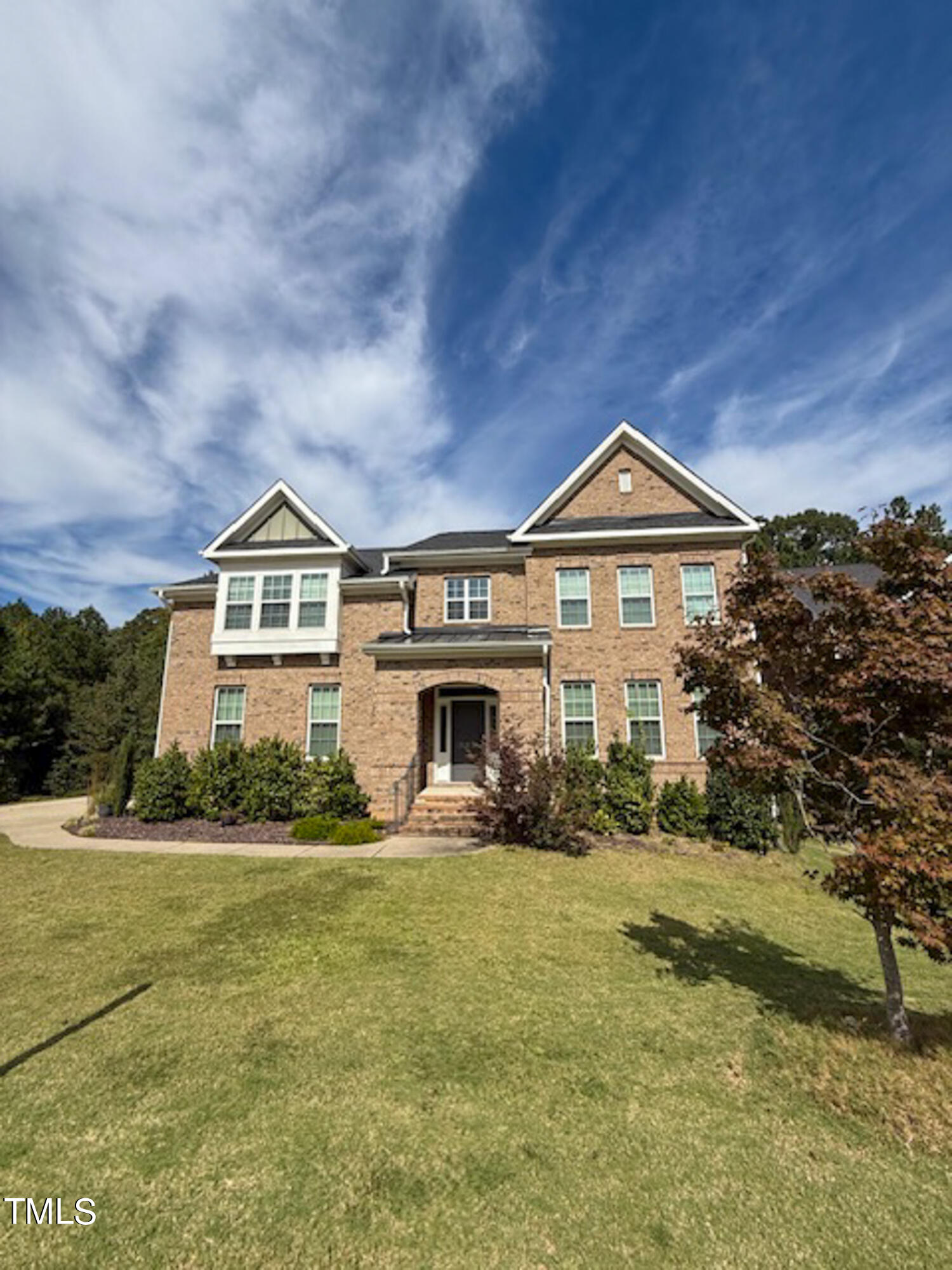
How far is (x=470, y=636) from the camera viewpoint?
16.3 metres

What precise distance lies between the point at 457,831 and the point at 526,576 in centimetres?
789

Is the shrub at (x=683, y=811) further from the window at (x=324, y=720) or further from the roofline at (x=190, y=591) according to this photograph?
the roofline at (x=190, y=591)

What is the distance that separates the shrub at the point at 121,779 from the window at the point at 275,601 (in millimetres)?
5328

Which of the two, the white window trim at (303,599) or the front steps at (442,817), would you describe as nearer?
the front steps at (442,817)

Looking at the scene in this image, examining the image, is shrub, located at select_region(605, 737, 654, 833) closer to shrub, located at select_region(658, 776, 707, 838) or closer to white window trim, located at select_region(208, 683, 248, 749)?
shrub, located at select_region(658, 776, 707, 838)

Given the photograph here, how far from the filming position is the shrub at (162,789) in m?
15.5

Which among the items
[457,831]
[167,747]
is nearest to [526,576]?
[457,831]

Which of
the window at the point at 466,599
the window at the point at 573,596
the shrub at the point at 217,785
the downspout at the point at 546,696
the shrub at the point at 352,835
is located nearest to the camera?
the shrub at the point at 352,835

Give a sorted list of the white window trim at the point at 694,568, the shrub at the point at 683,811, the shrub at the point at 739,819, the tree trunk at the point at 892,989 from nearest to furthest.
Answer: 1. the tree trunk at the point at 892,989
2. the shrub at the point at 739,819
3. the shrub at the point at 683,811
4. the white window trim at the point at 694,568

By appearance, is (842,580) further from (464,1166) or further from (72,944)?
(72,944)

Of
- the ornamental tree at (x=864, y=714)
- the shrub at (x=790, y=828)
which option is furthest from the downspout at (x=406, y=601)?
the ornamental tree at (x=864, y=714)

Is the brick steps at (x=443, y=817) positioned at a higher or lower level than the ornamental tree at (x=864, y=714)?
lower

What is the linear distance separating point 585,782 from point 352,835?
560cm

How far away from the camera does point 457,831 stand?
13758 millimetres
